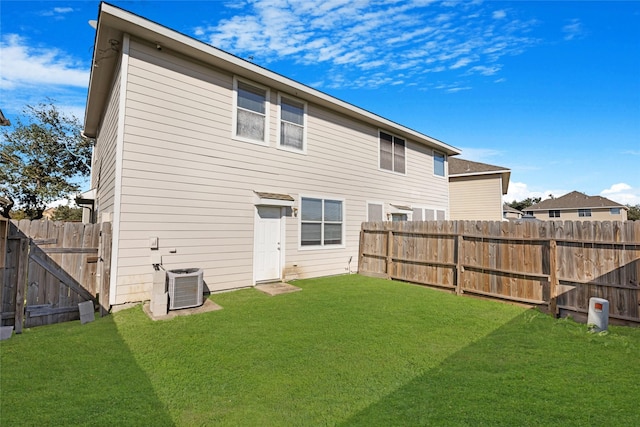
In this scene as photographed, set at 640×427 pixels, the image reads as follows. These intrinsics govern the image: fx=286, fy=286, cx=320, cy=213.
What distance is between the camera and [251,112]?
7148mm

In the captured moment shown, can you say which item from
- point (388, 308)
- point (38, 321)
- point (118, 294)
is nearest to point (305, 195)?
point (388, 308)

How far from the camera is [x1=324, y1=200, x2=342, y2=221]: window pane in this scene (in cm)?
870

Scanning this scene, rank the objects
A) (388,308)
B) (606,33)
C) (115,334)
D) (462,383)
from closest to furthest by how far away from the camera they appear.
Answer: (462,383), (115,334), (388,308), (606,33)

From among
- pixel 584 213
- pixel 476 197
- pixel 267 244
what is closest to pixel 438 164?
pixel 476 197

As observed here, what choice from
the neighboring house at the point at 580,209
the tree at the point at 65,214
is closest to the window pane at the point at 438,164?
the tree at the point at 65,214

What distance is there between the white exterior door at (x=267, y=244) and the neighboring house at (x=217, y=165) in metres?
0.03

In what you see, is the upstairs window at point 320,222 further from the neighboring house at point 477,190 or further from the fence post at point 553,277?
the neighboring house at point 477,190

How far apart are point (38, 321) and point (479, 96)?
15262mm

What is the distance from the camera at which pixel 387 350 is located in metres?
3.56

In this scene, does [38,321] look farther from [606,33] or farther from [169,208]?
[606,33]

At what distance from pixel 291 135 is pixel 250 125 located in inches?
49.7

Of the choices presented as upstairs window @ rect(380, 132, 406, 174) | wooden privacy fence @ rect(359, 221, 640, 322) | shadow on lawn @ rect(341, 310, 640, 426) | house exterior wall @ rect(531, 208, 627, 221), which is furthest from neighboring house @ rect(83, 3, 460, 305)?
house exterior wall @ rect(531, 208, 627, 221)

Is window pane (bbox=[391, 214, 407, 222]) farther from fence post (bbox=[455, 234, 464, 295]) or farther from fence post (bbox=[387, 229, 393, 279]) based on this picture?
fence post (bbox=[455, 234, 464, 295])

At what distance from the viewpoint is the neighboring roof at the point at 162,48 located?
5.15 metres
